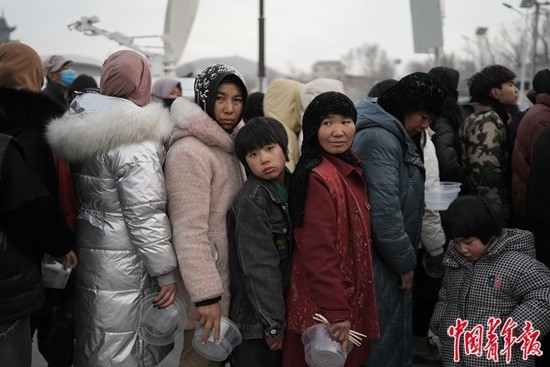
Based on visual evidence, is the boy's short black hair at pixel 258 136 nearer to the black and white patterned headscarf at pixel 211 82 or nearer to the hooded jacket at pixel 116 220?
the black and white patterned headscarf at pixel 211 82

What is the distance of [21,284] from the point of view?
2.11 metres

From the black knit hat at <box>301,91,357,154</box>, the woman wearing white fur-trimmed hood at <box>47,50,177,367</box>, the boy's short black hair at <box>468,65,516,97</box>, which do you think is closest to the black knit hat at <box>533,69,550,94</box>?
the boy's short black hair at <box>468,65,516,97</box>

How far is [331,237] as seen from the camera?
2260mm

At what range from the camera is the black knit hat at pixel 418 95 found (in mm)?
2701

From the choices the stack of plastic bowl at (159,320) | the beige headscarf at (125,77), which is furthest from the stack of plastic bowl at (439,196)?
the beige headscarf at (125,77)

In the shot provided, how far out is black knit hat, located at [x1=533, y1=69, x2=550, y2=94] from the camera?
3303mm

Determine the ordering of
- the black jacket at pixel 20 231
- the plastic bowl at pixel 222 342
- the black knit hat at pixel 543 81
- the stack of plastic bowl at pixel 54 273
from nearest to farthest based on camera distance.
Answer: the black jacket at pixel 20 231 < the plastic bowl at pixel 222 342 < the stack of plastic bowl at pixel 54 273 < the black knit hat at pixel 543 81

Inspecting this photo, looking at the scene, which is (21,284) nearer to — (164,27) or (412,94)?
(412,94)

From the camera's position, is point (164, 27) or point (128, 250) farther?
point (164, 27)

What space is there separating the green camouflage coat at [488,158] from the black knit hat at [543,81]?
429mm

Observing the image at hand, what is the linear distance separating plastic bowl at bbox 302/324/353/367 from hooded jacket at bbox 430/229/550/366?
31.1 inches

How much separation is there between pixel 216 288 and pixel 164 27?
1656 centimetres

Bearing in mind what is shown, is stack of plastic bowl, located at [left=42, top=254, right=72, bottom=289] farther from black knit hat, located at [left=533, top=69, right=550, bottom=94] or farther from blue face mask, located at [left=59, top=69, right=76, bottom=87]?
blue face mask, located at [left=59, top=69, right=76, bottom=87]

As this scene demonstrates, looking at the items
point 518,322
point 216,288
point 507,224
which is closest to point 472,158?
point 507,224
